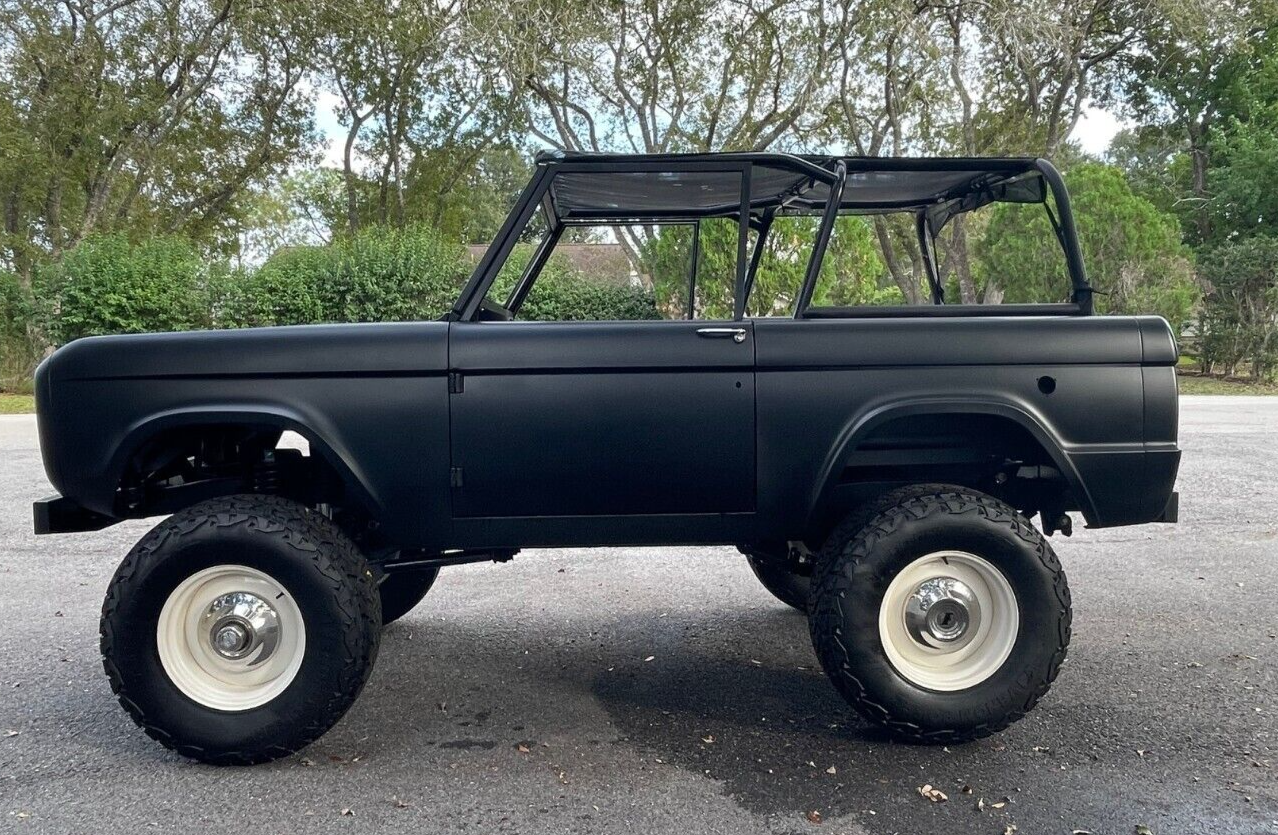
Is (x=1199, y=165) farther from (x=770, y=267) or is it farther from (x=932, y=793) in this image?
(x=932, y=793)

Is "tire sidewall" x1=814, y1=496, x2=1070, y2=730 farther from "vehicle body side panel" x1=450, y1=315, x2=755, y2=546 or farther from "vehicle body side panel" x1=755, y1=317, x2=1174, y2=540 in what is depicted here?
"vehicle body side panel" x1=450, y1=315, x2=755, y2=546

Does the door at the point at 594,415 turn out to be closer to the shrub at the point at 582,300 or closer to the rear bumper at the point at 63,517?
the rear bumper at the point at 63,517

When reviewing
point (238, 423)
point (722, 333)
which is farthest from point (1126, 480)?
point (238, 423)

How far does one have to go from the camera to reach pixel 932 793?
2.61 m

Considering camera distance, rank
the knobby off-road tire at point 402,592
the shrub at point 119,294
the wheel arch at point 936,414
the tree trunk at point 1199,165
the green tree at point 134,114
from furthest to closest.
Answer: the tree trunk at point 1199,165 < the green tree at point 134,114 < the shrub at point 119,294 < the knobby off-road tire at point 402,592 < the wheel arch at point 936,414

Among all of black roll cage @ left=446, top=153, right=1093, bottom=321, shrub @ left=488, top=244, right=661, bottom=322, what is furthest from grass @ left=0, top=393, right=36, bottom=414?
black roll cage @ left=446, top=153, right=1093, bottom=321

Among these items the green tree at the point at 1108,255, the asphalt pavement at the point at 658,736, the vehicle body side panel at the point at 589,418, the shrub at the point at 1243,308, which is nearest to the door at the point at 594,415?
the vehicle body side panel at the point at 589,418

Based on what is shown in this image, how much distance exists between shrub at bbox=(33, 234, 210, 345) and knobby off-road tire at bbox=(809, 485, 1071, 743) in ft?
54.0

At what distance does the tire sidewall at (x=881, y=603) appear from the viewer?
2.89 meters

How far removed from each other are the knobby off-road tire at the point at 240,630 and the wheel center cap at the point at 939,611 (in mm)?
1786

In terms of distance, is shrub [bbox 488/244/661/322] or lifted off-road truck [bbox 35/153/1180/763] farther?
shrub [bbox 488/244/661/322]

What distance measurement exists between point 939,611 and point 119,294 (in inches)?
684

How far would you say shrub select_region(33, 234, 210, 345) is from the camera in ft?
54.1

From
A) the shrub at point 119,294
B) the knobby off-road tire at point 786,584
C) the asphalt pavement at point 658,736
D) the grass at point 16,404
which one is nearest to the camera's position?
the asphalt pavement at point 658,736
